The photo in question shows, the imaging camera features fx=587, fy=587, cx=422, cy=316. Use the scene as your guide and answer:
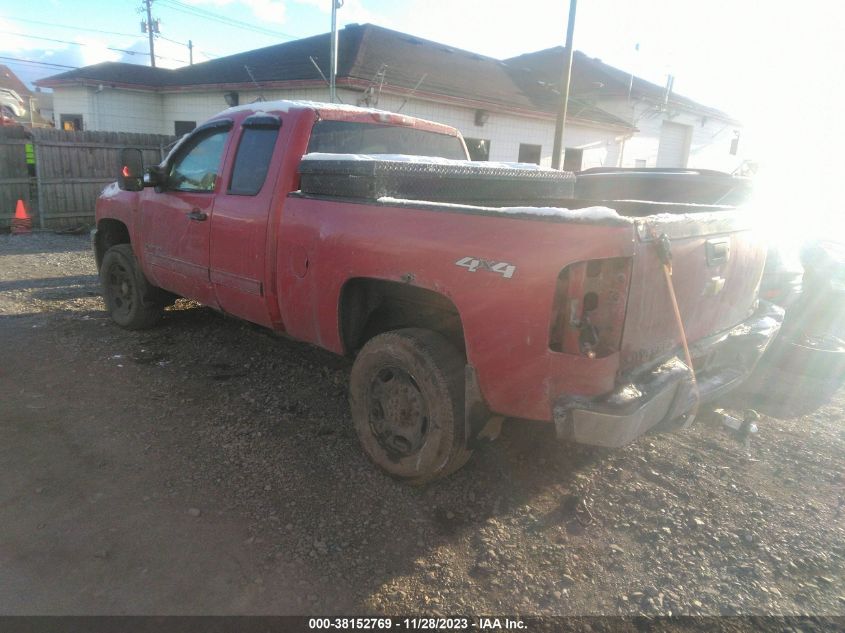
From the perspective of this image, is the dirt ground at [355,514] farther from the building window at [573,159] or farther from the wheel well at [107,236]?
the building window at [573,159]

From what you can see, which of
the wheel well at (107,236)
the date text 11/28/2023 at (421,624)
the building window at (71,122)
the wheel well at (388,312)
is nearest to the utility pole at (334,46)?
the wheel well at (107,236)

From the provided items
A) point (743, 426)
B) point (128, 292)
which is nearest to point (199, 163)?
point (128, 292)

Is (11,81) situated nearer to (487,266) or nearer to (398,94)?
(398,94)

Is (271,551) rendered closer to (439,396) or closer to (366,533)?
(366,533)

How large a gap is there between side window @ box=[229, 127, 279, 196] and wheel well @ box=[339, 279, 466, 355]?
1.12 metres

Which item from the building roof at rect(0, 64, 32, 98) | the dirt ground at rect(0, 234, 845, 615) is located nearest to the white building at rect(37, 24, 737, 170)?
the dirt ground at rect(0, 234, 845, 615)

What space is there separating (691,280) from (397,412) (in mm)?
1665

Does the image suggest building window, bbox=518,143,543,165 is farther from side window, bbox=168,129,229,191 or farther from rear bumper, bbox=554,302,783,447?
rear bumper, bbox=554,302,783,447

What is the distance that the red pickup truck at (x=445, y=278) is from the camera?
8.20 feet

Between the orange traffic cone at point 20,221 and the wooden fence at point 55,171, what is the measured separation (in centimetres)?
36

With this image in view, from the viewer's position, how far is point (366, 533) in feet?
9.37

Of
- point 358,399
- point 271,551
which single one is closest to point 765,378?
point 358,399

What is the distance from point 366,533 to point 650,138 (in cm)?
2432

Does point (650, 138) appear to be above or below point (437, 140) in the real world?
above
